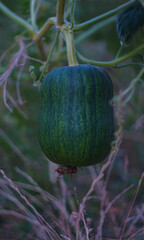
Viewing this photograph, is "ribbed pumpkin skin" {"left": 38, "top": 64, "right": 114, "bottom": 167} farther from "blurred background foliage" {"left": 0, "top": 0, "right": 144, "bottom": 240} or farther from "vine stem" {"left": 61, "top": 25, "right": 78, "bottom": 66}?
"blurred background foliage" {"left": 0, "top": 0, "right": 144, "bottom": 240}

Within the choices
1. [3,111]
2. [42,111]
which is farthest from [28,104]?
[42,111]

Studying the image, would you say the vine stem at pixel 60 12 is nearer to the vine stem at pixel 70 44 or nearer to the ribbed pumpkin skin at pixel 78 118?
the vine stem at pixel 70 44

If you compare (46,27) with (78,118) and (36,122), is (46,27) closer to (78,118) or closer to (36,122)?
(78,118)

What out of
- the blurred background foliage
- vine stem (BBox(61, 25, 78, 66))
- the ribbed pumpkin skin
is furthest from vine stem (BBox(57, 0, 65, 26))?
the blurred background foliage

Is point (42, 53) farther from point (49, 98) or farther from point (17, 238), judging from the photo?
point (17, 238)

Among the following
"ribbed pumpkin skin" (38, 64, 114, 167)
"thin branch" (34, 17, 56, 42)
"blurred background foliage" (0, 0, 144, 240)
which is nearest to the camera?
"ribbed pumpkin skin" (38, 64, 114, 167)

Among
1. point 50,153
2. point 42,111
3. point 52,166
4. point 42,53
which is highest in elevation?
point 42,53
